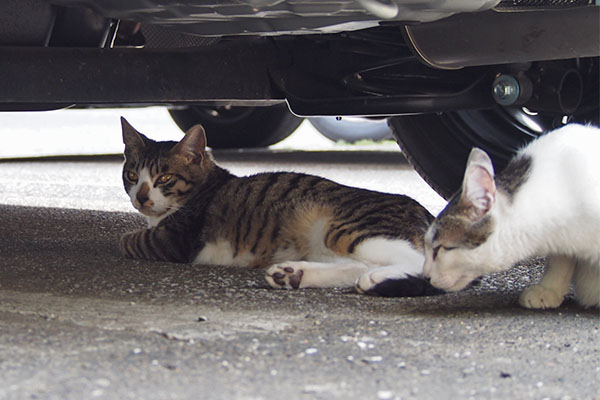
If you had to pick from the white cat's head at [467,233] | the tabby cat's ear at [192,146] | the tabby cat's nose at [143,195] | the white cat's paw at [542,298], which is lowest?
the white cat's paw at [542,298]

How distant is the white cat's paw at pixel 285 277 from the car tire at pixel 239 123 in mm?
4176

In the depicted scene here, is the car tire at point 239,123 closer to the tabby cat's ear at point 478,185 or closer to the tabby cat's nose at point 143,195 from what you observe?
the tabby cat's nose at point 143,195

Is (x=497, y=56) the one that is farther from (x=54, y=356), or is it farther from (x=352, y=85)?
(x=54, y=356)

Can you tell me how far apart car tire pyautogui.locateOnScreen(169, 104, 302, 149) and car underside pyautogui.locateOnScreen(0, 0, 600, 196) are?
337 cm

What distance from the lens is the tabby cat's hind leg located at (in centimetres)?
290

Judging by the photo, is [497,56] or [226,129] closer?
[497,56]

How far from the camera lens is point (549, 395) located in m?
1.81

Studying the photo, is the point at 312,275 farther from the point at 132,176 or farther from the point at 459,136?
the point at 459,136

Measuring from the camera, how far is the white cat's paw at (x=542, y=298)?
2637 mm

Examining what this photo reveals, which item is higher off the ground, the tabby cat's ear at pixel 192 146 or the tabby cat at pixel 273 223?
the tabby cat's ear at pixel 192 146

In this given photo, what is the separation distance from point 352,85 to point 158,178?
0.85m

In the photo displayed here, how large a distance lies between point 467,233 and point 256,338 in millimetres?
687

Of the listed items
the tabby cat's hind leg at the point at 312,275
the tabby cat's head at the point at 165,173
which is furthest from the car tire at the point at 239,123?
the tabby cat's hind leg at the point at 312,275

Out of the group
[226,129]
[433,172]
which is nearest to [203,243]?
[433,172]
